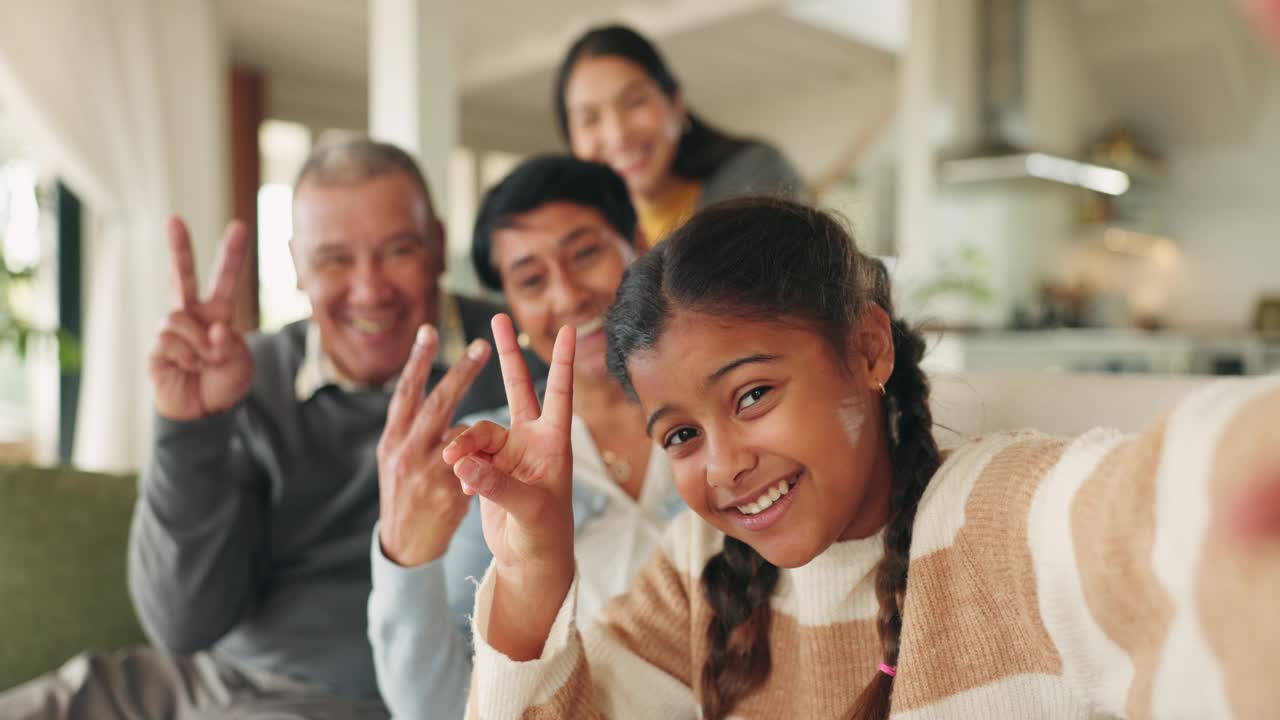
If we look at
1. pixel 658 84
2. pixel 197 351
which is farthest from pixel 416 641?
pixel 658 84

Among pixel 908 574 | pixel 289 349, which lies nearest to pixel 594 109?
pixel 289 349

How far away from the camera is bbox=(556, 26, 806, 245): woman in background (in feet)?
6.79

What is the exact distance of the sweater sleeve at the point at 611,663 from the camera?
3.01ft

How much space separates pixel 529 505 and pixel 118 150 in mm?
4483

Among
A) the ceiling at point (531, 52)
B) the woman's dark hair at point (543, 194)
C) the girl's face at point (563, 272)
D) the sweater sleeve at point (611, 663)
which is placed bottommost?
the sweater sleeve at point (611, 663)

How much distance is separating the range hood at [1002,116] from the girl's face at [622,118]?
3767 millimetres

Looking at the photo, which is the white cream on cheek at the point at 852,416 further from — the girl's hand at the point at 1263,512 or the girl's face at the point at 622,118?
the girl's face at the point at 622,118

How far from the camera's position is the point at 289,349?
1.70 metres

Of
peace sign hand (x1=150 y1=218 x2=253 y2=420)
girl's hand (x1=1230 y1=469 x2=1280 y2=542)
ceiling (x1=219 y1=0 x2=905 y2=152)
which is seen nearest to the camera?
girl's hand (x1=1230 y1=469 x2=1280 y2=542)

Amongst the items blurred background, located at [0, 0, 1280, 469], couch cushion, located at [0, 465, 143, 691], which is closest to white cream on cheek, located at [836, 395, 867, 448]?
couch cushion, located at [0, 465, 143, 691]

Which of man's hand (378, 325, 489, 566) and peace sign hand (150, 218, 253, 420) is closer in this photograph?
man's hand (378, 325, 489, 566)

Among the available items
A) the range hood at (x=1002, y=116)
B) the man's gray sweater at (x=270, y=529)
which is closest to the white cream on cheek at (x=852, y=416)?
the man's gray sweater at (x=270, y=529)

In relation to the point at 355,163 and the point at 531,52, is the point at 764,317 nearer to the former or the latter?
the point at 355,163

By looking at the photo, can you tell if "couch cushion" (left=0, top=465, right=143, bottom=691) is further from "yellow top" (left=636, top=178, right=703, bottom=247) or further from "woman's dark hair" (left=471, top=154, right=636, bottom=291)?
"yellow top" (left=636, top=178, right=703, bottom=247)
